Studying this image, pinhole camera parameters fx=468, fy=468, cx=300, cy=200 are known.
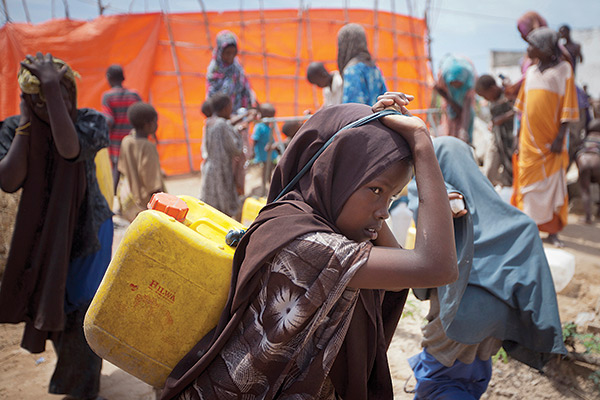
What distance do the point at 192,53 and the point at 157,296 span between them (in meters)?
11.2

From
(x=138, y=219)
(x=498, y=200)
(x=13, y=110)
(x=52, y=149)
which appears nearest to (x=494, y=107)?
(x=498, y=200)

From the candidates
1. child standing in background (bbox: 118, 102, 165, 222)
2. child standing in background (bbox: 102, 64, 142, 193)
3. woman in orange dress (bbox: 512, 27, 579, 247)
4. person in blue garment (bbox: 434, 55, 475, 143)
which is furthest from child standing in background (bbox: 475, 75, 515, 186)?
child standing in background (bbox: 102, 64, 142, 193)

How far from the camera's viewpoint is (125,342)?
4.67ft

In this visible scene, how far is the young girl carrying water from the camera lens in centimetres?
129

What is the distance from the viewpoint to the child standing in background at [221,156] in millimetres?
5637

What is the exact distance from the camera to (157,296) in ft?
4.64

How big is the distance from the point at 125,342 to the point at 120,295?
0.15 m

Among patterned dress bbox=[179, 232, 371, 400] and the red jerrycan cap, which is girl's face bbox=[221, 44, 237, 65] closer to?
the red jerrycan cap

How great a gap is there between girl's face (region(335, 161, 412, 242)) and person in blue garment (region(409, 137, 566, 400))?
2.70 ft

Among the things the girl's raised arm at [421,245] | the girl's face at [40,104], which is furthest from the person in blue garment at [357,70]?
the girl's raised arm at [421,245]

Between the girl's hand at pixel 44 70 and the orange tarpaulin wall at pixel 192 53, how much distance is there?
859 cm

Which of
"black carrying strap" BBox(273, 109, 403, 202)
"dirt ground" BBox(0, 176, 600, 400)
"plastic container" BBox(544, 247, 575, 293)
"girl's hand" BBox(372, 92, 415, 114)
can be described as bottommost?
"dirt ground" BBox(0, 176, 600, 400)

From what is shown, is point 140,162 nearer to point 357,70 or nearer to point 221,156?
point 221,156

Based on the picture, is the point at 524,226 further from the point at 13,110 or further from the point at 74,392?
the point at 13,110
